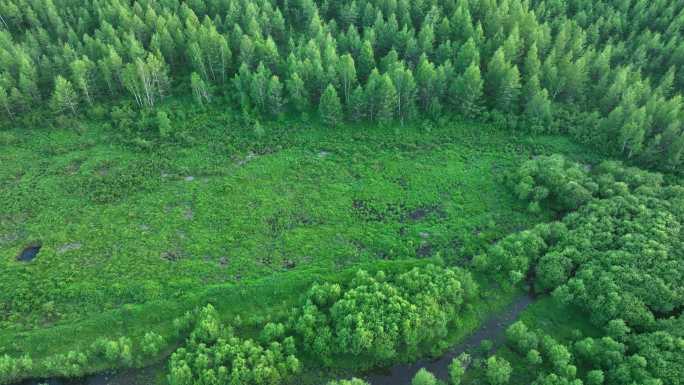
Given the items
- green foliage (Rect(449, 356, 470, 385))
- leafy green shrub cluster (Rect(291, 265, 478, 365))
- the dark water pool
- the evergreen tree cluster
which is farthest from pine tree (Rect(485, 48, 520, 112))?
the dark water pool

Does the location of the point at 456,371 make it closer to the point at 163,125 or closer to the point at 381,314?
the point at 381,314

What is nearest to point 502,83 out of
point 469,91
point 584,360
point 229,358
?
point 469,91

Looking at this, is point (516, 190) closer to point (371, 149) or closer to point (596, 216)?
point (596, 216)

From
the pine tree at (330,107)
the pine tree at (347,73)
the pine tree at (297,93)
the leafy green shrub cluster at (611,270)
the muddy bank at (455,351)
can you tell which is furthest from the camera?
the pine tree at (347,73)

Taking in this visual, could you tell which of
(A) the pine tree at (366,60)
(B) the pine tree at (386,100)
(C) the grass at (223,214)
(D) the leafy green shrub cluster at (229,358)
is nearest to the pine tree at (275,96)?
(C) the grass at (223,214)

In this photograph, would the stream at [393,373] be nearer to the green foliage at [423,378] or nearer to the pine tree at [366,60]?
the green foliage at [423,378]

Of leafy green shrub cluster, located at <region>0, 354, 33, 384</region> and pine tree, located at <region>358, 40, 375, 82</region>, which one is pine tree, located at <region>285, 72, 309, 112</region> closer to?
pine tree, located at <region>358, 40, 375, 82</region>

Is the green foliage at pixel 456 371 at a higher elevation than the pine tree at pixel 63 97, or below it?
below
